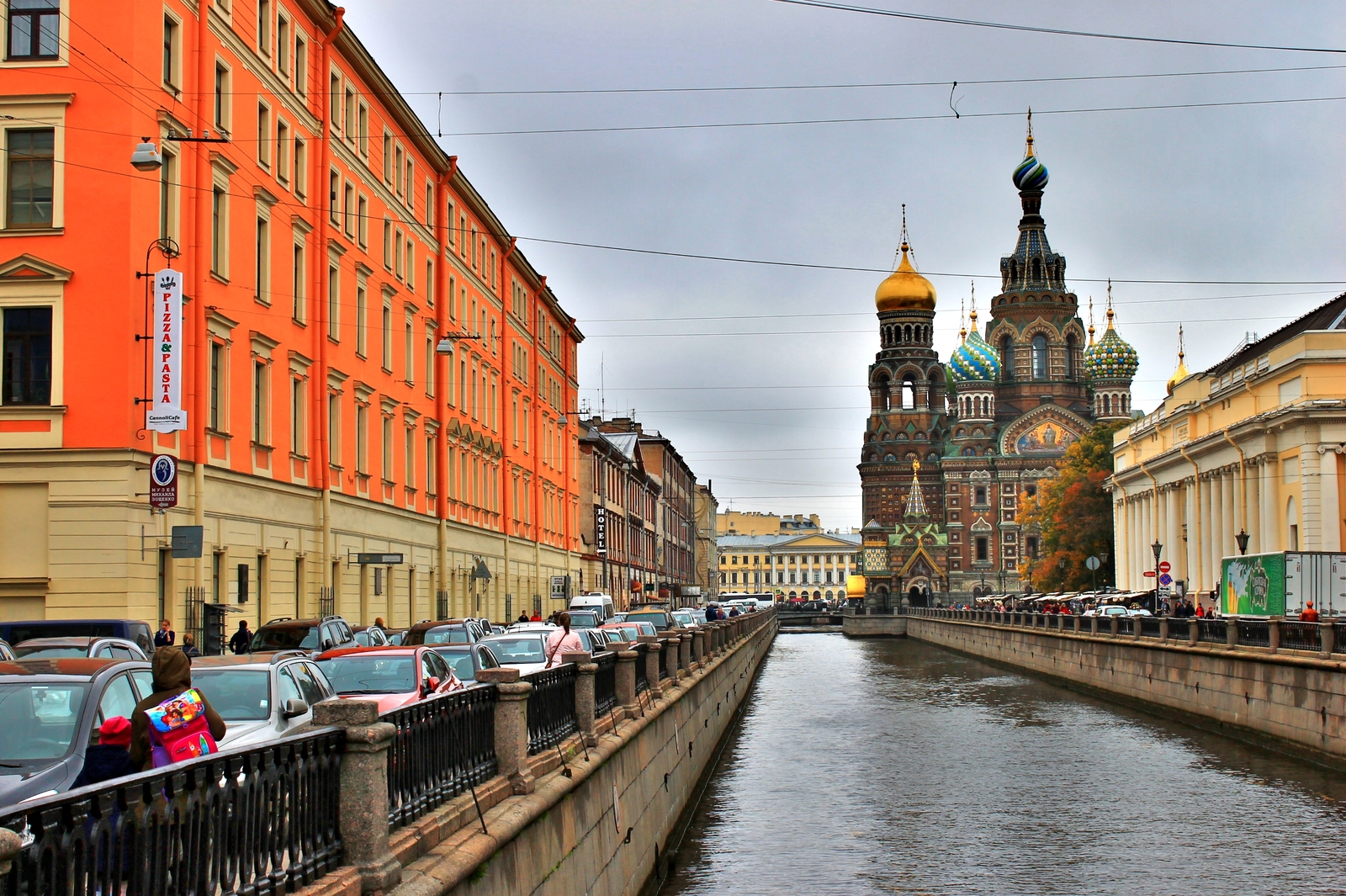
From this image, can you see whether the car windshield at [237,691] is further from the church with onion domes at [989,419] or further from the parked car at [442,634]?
the church with onion domes at [989,419]

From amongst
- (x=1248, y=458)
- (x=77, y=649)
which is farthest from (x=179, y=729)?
(x=1248, y=458)

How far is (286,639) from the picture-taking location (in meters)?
25.1

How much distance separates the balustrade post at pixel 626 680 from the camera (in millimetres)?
→ 16953

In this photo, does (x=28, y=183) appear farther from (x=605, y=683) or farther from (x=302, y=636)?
(x=605, y=683)

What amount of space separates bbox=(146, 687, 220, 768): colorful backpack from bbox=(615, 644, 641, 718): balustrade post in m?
8.53

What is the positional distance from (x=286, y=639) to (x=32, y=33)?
1122cm

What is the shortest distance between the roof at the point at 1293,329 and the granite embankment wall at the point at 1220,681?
16.5 metres

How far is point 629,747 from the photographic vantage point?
50.7 ft

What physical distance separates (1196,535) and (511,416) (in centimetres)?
3409

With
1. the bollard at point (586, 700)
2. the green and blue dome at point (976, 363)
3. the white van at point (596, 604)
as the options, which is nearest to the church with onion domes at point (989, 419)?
the green and blue dome at point (976, 363)

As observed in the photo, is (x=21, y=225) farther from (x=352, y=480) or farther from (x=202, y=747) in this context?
(x=202, y=747)

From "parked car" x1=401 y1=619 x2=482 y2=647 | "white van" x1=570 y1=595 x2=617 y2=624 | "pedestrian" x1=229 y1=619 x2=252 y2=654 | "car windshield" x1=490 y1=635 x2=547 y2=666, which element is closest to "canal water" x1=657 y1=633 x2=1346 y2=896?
"car windshield" x1=490 y1=635 x2=547 y2=666

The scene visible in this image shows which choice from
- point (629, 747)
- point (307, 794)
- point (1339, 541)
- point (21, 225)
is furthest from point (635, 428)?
point (307, 794)

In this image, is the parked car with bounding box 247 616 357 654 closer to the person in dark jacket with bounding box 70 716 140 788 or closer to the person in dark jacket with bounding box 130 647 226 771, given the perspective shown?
the person in dark jacket with bounding box 130 647 226 771
